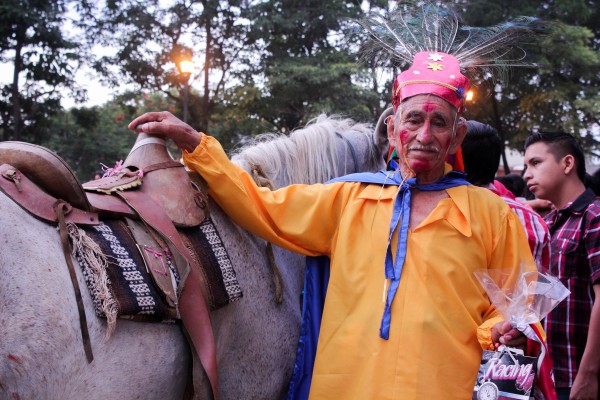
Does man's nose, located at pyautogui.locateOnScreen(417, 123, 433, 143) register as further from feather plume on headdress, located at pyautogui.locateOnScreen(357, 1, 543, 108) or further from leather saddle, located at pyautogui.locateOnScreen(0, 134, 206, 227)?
leather saddle, located at pyautogui.locateOnScreen(0, 134, 206, 227)

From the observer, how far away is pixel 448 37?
2.46 meters

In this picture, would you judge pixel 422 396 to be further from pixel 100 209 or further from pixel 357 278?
pixel 100 209

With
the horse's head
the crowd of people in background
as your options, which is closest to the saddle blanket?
the horse's head

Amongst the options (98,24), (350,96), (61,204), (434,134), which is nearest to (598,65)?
(350,96)

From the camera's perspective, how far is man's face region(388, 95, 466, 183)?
6.92ft

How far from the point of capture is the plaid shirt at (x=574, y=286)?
9.24 ft

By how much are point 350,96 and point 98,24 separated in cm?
666

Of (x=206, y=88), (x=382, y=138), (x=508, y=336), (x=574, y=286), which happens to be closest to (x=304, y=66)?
(x=206, y=88)

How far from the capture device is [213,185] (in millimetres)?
2297

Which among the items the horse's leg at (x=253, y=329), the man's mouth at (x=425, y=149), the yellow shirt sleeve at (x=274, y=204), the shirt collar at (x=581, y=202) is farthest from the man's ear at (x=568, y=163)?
the horse's leg at (x=253, y=329)

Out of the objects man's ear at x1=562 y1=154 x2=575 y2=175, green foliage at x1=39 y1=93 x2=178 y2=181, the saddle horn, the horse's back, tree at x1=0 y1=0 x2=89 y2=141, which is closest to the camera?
the horse's back

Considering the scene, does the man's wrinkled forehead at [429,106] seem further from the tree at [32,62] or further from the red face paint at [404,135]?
the tree at [32,62]

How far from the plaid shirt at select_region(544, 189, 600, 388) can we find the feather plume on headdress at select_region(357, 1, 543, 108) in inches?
34.3

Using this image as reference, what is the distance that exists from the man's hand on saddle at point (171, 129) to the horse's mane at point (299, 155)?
1.44 feet
